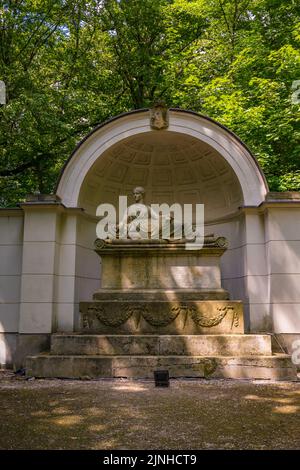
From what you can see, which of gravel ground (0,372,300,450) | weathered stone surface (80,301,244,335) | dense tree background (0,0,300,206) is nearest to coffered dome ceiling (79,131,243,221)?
dense tree background (0,0,300,206)

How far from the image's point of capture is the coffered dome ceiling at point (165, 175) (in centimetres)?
1188

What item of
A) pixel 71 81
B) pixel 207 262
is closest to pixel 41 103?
pixel 71 81

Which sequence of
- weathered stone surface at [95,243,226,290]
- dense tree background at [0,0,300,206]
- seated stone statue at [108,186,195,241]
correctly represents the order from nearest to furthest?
weathered stone surface at [95,243,226,290] < seated stone statue at [108,186,195,241] < dense tree background at [0,0,300,206]

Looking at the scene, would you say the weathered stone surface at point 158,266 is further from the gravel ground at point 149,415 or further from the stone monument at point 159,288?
the gravel ground at point 149,415

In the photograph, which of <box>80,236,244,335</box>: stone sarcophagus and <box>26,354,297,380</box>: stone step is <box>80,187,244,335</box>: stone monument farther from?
<box>26,354,297,380</box>: stone step

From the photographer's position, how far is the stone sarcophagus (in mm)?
9312

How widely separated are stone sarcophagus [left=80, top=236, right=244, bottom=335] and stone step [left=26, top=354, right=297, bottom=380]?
37.3 inches

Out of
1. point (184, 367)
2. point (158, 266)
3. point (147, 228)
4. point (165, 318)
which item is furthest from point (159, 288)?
point (184, 367)

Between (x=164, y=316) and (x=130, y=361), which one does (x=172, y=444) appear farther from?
(x=164, y=316)

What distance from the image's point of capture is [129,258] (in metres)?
10.3

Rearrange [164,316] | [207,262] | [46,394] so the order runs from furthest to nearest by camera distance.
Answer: [207,262]
[164,316]
[46,394]

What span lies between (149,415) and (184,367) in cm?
292

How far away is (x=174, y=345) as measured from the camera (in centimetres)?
875
